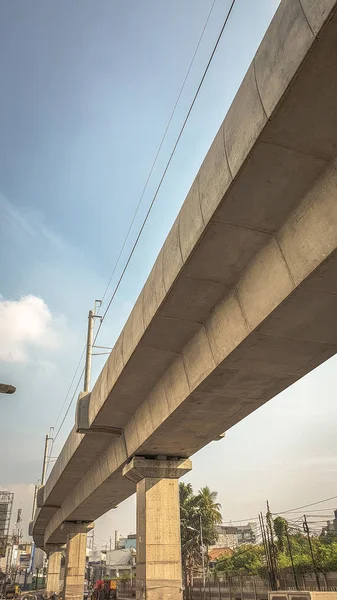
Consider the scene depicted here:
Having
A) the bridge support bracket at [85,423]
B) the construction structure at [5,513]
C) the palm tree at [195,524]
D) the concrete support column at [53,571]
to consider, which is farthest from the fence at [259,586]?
the construction structure at [5,513]

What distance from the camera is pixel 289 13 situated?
5.11 m

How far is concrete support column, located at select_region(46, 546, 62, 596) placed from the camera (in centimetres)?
5195

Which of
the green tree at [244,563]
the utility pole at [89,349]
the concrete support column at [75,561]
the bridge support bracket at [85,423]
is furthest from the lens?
the green tree at [244,563]

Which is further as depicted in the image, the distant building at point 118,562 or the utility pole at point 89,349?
the distant building at point 118,562

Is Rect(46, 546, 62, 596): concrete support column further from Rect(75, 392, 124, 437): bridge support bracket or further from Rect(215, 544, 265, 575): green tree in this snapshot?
Rect(75, 392, 124, 437): bridge support bracket

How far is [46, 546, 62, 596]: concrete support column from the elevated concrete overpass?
48738mm

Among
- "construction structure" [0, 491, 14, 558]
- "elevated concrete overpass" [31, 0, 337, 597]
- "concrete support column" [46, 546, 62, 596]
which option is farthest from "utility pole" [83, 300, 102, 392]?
"construction structure" [0, 491, 14, 558]

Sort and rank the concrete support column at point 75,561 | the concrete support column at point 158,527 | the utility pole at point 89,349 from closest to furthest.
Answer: the concrete support column at point 158,527
the utility pole at point 89,349
the concrete support column at point 75,561

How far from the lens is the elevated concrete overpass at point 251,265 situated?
529 cm

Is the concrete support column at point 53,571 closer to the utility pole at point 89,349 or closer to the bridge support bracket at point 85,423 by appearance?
the utility pole at point 89,349

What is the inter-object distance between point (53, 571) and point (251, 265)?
5796 centimetres

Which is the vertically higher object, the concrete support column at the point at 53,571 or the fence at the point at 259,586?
the concrete support column at the point at 53,571

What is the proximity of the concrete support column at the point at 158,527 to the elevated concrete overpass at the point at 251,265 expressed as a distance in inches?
94.4

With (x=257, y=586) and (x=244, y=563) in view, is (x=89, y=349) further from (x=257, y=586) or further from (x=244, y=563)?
(x=244, y=563)
